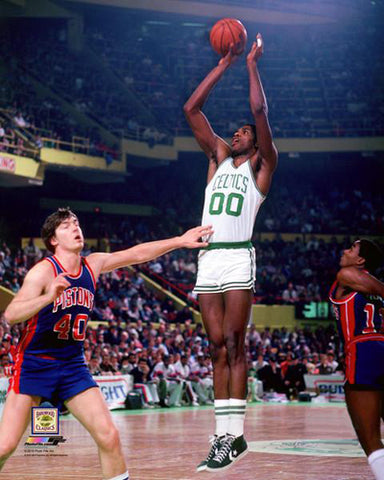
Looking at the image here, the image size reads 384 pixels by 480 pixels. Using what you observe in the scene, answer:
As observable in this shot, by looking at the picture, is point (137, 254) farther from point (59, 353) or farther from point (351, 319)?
point (351, 319)

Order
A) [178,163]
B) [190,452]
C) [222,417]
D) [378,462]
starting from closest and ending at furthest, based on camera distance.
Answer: [378,462] < [222,417] < [190,452] < [178,163]

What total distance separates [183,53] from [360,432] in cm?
3426

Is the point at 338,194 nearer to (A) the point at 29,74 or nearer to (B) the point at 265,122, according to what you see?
(A) the point at 29,74

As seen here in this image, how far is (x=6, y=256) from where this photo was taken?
26344 mm

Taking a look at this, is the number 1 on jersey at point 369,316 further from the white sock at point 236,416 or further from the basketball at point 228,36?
the basketball at point 228,36

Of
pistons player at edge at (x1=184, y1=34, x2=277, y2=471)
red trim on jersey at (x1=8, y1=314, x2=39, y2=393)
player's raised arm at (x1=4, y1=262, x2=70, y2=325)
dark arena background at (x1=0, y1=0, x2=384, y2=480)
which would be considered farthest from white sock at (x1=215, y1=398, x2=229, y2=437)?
dark arena background at (x1=0, y1=0, x2=384, y2=480)

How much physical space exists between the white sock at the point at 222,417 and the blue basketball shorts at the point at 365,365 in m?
1.06

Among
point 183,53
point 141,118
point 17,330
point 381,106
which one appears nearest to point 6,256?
point 17,330

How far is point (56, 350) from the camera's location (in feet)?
21.7

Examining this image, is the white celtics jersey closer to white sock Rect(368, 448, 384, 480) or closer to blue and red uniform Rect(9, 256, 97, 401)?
blue and red uniform Rect(9, 256, 97, 401)

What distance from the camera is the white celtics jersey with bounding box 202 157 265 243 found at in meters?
7.56

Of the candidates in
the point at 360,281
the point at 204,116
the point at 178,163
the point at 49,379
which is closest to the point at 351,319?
the point at 360,281

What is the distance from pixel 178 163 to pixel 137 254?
108 ft

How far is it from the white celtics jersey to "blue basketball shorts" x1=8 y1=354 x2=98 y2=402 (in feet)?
5.96
